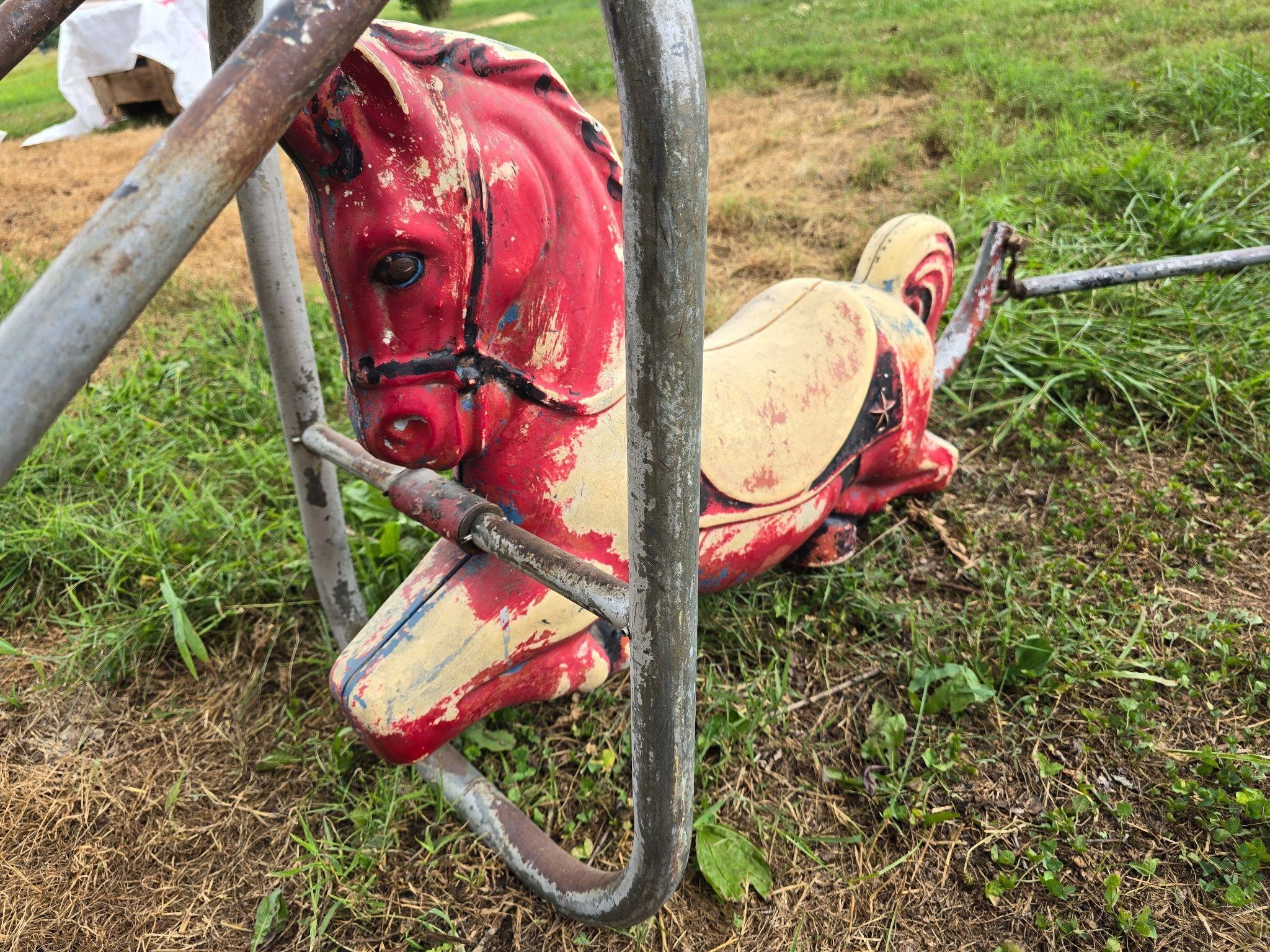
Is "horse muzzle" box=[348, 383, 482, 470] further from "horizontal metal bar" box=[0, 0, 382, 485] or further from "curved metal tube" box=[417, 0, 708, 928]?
"horizontal metal bar" box=[0, 0, 382, 485]

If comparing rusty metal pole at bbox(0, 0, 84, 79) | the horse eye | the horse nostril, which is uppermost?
rusty metal pole at bbox(0, 0, 84, 79)

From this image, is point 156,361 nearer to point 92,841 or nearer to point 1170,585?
point 92,841

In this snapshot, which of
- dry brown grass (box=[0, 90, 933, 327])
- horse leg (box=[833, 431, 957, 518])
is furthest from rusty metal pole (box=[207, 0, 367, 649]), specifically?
dry brown grass (box=[0, 90, 933, 327])

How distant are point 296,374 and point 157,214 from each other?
3.03 ft

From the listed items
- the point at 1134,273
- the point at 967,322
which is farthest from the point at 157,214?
the point at 1134,273

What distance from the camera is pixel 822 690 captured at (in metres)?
1.41

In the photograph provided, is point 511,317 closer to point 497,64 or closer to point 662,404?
point 497,64

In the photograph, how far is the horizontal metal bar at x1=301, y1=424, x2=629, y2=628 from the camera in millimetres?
777

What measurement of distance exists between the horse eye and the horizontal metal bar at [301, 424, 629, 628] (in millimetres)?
257

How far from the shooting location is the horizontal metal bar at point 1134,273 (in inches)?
65.6

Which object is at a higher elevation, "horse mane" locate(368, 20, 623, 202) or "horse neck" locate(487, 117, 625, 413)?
"horse mane" locate(368, 20, 623, 202)

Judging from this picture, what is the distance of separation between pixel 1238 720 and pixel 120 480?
2.19m

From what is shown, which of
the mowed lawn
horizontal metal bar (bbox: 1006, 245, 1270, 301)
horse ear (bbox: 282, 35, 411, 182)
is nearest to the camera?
horse ear (bbox: 282, 35, 411, 182)

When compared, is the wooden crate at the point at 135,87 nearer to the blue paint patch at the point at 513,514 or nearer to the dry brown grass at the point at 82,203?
the dry brown grass at the point at 82,203
